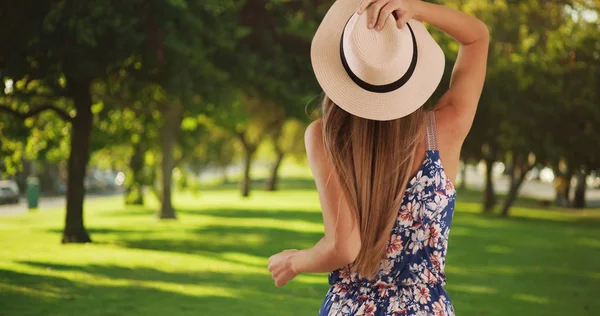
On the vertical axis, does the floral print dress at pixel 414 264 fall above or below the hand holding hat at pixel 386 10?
below

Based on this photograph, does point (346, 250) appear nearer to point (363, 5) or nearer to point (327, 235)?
point (327, 235)

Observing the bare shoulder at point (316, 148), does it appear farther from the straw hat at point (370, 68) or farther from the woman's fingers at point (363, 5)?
the woman's fingers at point (363, 5)

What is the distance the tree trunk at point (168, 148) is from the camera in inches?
1200

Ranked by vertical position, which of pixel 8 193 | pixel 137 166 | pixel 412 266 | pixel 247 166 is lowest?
pixel 412 266

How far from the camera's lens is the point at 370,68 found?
2805 mm

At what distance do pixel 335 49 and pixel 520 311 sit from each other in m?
10.5

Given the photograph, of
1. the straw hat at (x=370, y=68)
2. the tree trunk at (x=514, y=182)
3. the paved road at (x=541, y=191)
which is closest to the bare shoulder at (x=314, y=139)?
the straw hat at (x=370, y=68)

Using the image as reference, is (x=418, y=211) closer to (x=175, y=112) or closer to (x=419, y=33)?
(x=419, y=33)

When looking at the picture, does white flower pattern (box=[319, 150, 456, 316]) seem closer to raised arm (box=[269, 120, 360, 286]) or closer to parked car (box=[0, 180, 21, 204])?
raised arm (box=[269, 120, 360, 286])

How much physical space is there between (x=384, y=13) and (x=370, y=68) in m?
0.18

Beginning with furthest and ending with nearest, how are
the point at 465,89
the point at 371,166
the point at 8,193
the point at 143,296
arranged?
the point at 8,193
the point at 143,296
the point at 465,89
the point at 371,166

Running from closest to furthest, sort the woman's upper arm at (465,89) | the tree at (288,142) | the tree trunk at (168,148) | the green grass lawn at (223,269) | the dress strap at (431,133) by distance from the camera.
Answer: the dress strap at (431,133)
the woman's upper arm at (465,89)
the green grass lawn at (223,269)
the tree trunk at (168,148)
the tree at (288,142)

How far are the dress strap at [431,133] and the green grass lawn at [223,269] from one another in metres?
9.11

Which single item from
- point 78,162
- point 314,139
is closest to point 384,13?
point 314,139
